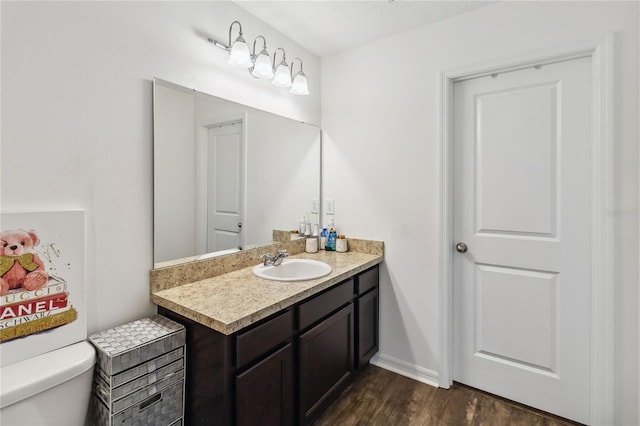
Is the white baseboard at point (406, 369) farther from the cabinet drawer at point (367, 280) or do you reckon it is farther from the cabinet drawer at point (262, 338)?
the cabinet drawer at point (262, 338)

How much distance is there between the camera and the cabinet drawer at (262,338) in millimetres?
1187

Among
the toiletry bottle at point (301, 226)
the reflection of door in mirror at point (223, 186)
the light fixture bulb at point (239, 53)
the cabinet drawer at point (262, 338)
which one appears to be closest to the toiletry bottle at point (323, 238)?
the toiletry bottle at point (301, 226)

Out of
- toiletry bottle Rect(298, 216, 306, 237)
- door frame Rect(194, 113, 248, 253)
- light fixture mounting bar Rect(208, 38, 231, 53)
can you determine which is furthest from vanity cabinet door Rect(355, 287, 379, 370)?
light fixture mounting bar Rect(208, 38, 231, 53)

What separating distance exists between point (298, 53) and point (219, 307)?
188 cm

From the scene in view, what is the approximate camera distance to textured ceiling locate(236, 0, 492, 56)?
179 centimetres

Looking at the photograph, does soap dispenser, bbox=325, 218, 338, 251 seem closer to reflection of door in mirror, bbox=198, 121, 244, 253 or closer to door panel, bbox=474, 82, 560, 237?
reflection of door in mirror, bbox=198, 121, 244, 253

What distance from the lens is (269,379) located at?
131 cm

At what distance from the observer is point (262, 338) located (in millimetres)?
1270

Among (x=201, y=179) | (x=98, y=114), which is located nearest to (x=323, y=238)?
(x=201, y=179)

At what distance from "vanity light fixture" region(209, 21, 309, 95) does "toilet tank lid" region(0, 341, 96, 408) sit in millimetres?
1497

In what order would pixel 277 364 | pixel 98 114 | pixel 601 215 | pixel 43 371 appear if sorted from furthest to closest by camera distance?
pixel 601 215
pixel 277 364
pixel 98 114
pixel 43 371

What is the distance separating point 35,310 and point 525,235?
2.33 meters

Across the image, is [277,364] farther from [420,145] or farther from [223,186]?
[420,145]

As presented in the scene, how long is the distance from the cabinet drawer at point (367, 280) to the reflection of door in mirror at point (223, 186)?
79cm
